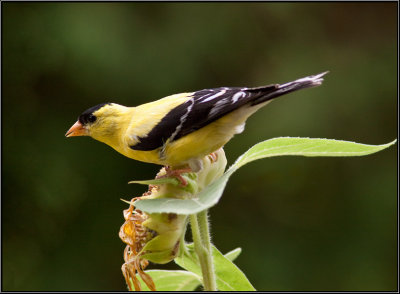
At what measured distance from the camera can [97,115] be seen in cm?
189

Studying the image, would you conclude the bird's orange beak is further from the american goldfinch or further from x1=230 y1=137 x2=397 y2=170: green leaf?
x1=230 y1=137 x2=397 y2=170: green leaf

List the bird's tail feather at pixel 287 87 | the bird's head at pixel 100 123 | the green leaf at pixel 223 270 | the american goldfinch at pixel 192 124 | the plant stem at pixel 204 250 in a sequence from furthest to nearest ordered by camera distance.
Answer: the bird's head at pixel 100 123 < the american goldfinch at pixel 192 124 < the bird's tail feather at pixel 287 87 < the green leaf at pixel 223 270 < the plant stem at pixel 204 250

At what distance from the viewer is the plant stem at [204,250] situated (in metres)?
1.03

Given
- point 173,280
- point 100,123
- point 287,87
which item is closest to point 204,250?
point 173,280

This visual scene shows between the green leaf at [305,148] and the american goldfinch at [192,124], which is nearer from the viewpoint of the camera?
the green leaf at [305,148]

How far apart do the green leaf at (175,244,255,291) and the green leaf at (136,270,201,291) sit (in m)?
0.04

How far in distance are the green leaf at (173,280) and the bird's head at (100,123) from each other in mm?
648

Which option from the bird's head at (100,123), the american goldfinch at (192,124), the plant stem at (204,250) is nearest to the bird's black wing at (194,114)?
the american goldfinch at (192,124)

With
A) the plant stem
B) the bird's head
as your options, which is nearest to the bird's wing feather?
the bird's head

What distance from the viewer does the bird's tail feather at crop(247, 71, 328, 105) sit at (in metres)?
1.30

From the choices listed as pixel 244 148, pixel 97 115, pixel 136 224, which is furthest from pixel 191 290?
pixel 244 148

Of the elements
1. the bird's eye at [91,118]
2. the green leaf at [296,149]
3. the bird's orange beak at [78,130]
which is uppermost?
the green leaf at [296,149]

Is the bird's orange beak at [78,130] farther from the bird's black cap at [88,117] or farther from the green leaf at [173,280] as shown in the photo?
the green leaf at [173,280]

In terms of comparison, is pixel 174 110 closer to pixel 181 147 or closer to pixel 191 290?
pixel 181 147
